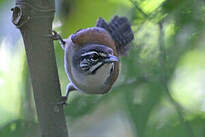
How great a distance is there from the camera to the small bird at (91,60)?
1120 mm

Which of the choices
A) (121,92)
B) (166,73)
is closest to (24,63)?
(121,92)

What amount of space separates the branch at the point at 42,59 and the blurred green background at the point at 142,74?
0.20 ft

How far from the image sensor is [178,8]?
80 centimetres

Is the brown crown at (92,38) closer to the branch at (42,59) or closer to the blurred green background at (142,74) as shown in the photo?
the blurred green background at (142,74)

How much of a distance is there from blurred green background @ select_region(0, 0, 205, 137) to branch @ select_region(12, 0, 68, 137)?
2.4 inches

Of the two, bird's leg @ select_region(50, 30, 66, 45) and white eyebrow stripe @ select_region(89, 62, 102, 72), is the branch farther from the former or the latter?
white eyebrow stripe @ select_region(89, 62, 102, 72)

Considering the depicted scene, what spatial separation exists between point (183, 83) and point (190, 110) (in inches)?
6.2

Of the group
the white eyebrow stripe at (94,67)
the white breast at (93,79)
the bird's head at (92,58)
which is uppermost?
the bird's head at (92,58)

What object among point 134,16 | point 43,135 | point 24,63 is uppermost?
point 134,16

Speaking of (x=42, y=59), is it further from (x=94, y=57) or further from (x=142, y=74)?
(x=94, y=57)

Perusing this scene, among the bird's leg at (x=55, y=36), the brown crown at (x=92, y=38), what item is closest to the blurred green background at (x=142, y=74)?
the bird's leg at (x=55, y=36)

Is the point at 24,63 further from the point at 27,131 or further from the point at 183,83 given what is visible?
the point at 183,83

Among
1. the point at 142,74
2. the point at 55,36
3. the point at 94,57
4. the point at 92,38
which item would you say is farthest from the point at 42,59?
the point at 92,38

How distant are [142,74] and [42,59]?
1.06 ft
